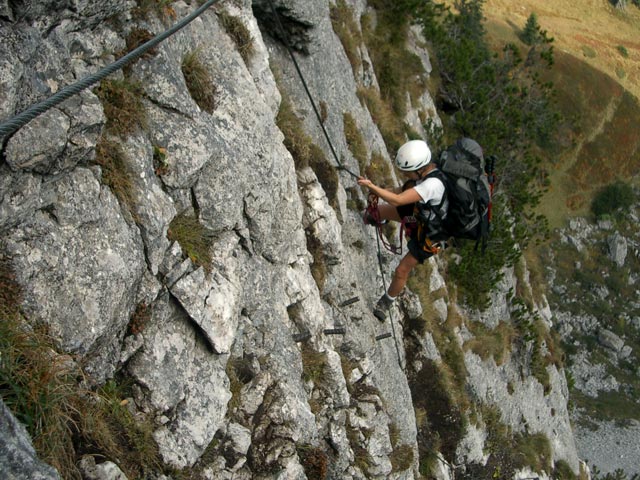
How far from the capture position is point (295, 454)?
8.02 metres

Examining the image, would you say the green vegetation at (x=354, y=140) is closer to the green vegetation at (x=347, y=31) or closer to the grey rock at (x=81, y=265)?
the green vegetation at (x=347, y=31)

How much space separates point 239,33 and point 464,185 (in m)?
4.48

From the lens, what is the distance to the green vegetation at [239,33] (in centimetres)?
1022

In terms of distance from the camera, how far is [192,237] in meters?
7.84

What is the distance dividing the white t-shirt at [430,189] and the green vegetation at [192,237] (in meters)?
3.57

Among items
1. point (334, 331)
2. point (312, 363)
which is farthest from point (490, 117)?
point (312, 363)

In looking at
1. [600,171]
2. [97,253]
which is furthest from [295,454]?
[600,171]

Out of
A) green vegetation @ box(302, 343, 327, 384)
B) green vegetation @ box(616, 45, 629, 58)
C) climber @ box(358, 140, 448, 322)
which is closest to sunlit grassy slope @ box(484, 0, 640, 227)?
green vegetation @ box(616, 45, 629, 58)

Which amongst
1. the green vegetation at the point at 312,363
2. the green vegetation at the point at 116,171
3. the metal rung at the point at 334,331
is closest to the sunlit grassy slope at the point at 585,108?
the metal rung at the point at 334,331

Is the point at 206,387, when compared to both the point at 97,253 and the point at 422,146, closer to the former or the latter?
the point at 97,253

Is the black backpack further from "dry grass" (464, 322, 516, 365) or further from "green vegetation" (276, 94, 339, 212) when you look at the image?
"dry grass" (464, 322, 516, 365)

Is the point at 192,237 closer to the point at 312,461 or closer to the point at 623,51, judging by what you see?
the point at 312,461

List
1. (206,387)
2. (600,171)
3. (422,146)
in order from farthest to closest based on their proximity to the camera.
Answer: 1. (600,171)
2. (422,146)
3. (206,387)

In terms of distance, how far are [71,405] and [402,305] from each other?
1038 centimetres
